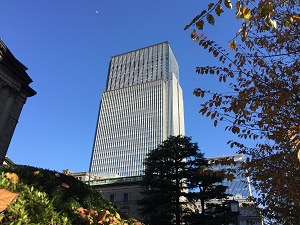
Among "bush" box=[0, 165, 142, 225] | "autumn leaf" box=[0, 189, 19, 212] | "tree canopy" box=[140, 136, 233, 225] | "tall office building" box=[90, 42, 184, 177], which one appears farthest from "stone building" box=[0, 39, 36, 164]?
"tall office building" box=[90, 42, 184, 177]

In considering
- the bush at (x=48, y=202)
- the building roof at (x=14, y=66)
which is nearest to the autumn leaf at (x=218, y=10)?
the bush at (x=48, y=202)

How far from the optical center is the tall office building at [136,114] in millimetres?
157375

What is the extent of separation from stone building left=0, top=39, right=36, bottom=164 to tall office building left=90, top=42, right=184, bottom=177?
123m

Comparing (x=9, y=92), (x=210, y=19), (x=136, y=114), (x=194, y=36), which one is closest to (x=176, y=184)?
(x=9, y=92)

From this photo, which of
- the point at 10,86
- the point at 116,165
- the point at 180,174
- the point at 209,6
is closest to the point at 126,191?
the point at 180,174

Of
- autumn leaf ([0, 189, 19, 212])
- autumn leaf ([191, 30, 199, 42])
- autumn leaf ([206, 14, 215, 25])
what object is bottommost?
autumn leaf ([0, 189, 19, 212])

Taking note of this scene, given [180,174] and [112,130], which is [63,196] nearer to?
[180,174]

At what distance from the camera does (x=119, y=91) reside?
175875 mm

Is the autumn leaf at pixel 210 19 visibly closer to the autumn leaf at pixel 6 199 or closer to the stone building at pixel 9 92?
the autumn leaf at pixel 6 199

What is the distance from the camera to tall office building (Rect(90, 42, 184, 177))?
15738 centimetres

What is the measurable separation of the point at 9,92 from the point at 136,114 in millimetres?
139150

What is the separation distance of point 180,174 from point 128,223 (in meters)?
25.9

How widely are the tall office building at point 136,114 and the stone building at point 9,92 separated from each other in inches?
4852

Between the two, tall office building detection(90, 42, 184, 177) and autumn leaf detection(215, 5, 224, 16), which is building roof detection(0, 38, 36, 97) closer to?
autumn leaf detection(215, 5, 224, 16)
